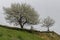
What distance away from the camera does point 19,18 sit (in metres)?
76.5

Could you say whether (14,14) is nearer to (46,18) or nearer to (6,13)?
(6,13)

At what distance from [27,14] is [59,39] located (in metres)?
24.8

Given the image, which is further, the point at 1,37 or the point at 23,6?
the point at 23,6

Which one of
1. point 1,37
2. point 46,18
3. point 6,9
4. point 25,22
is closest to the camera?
point 1,37

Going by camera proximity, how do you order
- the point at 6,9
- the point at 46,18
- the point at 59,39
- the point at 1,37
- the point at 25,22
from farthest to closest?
the point at 46,18, the point at 6,9, the point at 25,22, the point at 59,39, the point at 1,37

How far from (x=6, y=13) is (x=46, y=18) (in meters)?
32.7

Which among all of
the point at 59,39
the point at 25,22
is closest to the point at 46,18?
the point at 25,22

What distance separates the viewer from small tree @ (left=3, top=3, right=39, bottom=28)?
76188mm

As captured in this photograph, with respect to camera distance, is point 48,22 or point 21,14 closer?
point 21,14

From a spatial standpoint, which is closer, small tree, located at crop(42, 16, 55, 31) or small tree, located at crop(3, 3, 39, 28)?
small tree, located at crop(3, 3, 39, 28)

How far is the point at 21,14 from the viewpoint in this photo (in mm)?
76312

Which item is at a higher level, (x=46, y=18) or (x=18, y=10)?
(x=18, y=10)

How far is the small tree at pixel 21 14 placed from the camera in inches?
3000

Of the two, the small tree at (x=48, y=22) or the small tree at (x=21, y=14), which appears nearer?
the small tree at (x=21, y=14)
